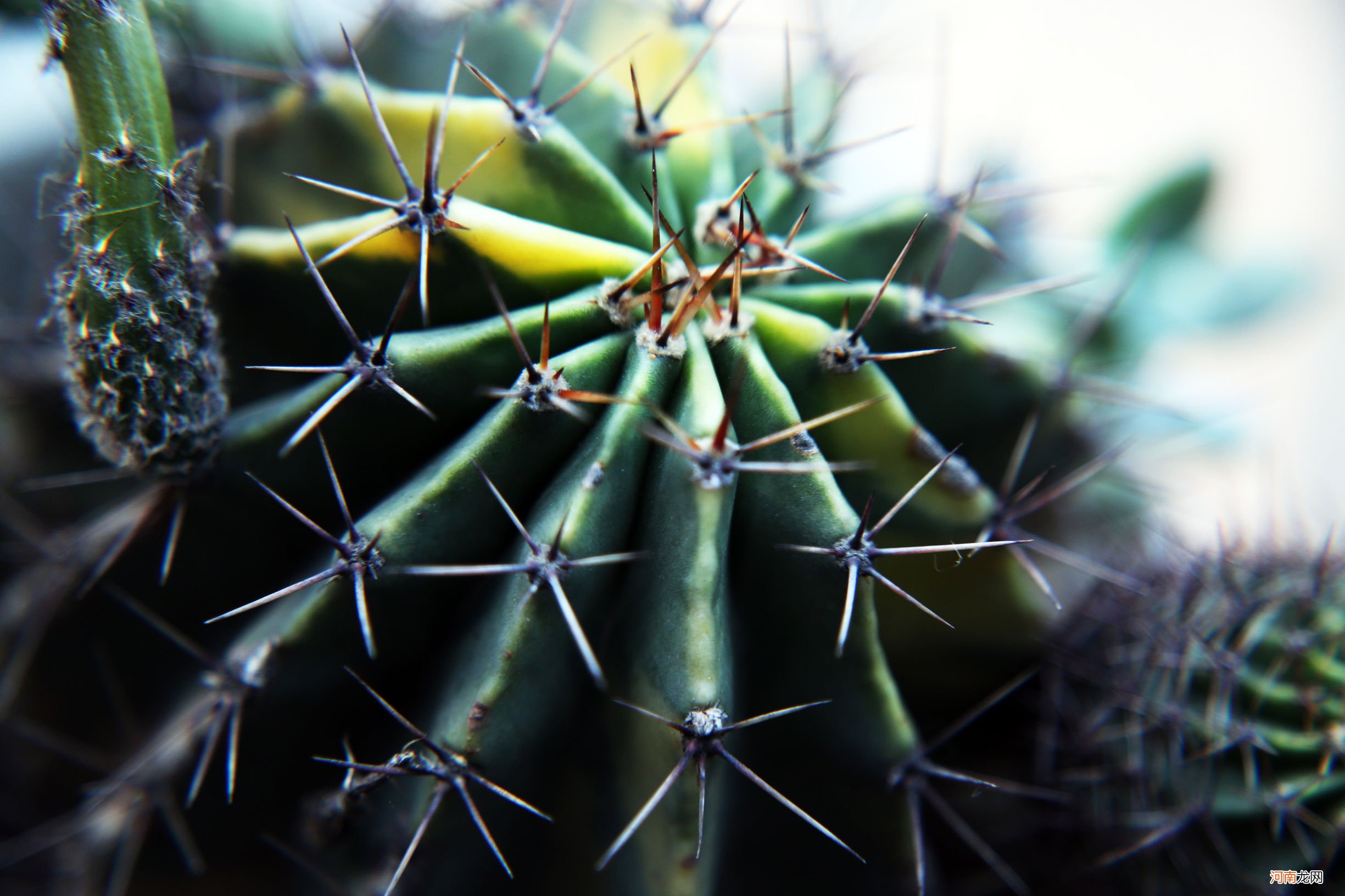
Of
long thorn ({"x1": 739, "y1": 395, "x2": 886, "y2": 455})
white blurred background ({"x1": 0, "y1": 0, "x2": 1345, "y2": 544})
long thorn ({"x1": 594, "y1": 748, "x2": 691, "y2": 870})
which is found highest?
white blurred background ({"x1": 0, "y1": 0, "x2": 1345, "y2": 544})

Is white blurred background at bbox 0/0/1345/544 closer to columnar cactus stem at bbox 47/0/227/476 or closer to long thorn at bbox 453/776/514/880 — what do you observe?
columnar cactus stem at bbox 47/0/227/476

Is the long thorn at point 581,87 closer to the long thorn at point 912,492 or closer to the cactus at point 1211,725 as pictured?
the long thorn at point 912,492

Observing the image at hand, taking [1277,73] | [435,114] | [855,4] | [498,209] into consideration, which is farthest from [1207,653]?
[1277,73]

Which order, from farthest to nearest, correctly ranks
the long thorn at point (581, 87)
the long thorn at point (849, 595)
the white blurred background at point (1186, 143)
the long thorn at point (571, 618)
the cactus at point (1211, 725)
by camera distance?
the white blurred background at point (1186, 143) < the cactus at point (1211, 725) < the long thorn at point (581, 87) < the long thorn at point (849, 595) < the long thorn at point (571, 618)

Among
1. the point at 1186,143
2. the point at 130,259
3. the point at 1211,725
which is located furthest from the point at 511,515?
the point at 1186,143

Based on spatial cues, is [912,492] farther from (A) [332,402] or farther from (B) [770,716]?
(A) [332,402]

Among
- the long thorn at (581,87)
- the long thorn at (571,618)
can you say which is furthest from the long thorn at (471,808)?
the long thorn at (581,87)

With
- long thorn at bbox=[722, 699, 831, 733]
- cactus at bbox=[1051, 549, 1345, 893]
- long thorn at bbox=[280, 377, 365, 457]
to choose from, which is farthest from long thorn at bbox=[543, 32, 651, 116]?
cactus at bbox=[1051, 549, 1345, 893]

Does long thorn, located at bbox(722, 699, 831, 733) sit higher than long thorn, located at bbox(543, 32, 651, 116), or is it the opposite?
long thorn, located at bbox(543, 32, 651, 116)
